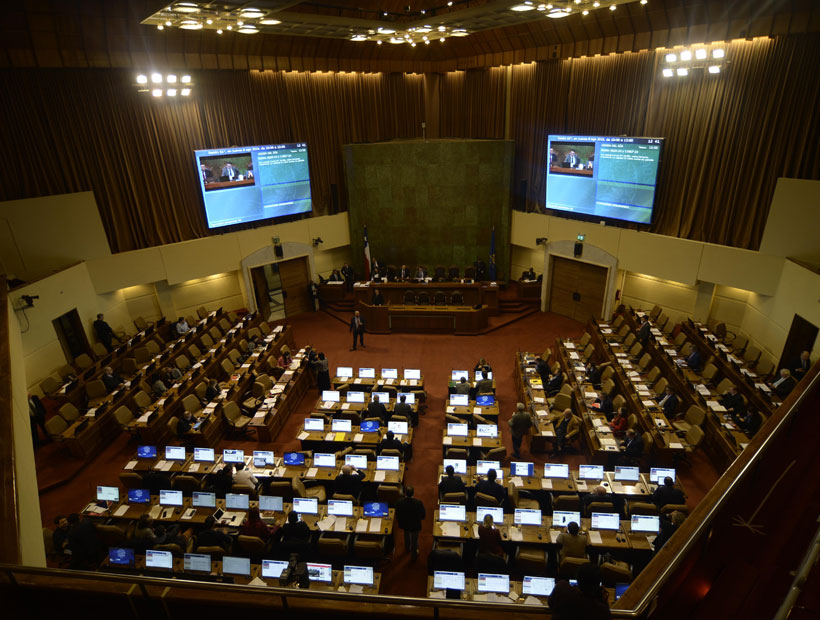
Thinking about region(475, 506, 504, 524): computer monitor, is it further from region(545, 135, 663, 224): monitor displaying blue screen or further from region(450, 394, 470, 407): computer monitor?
region(545, 135, 663, 224): monitor displaying blue screen

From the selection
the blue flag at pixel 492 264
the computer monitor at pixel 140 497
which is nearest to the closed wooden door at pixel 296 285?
the blue flag at pixel 492 264

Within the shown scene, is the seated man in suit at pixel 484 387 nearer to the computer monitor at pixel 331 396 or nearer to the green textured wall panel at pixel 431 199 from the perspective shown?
the computer monitor at pixel 331 396

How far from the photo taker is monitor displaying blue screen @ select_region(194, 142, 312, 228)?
595 inches

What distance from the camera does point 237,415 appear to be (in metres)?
10.7

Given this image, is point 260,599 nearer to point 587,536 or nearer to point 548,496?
point 587,536

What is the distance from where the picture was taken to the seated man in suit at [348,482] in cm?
771

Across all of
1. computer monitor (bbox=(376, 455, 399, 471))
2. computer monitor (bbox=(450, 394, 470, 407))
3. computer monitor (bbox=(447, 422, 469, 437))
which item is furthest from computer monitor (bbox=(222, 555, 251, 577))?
computer monitor (bbox=(450, 394, 470, 407))

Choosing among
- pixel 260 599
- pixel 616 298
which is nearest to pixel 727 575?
pixel 260 599

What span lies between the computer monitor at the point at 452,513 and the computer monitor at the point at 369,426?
277 centimetres

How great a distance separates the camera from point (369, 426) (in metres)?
9.55

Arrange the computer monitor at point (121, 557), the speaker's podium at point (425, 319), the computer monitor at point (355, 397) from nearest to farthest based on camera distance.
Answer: the computer monitor at point (121, 557) < the computer monitor at point (355, 397) < the speaker's podium at point (425, 319)

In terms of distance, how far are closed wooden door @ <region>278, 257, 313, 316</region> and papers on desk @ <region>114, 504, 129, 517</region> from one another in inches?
414

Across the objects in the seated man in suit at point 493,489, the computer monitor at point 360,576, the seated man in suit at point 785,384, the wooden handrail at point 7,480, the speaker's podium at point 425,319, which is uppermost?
the wooden handrail at point 7,480

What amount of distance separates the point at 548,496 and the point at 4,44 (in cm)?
1529
